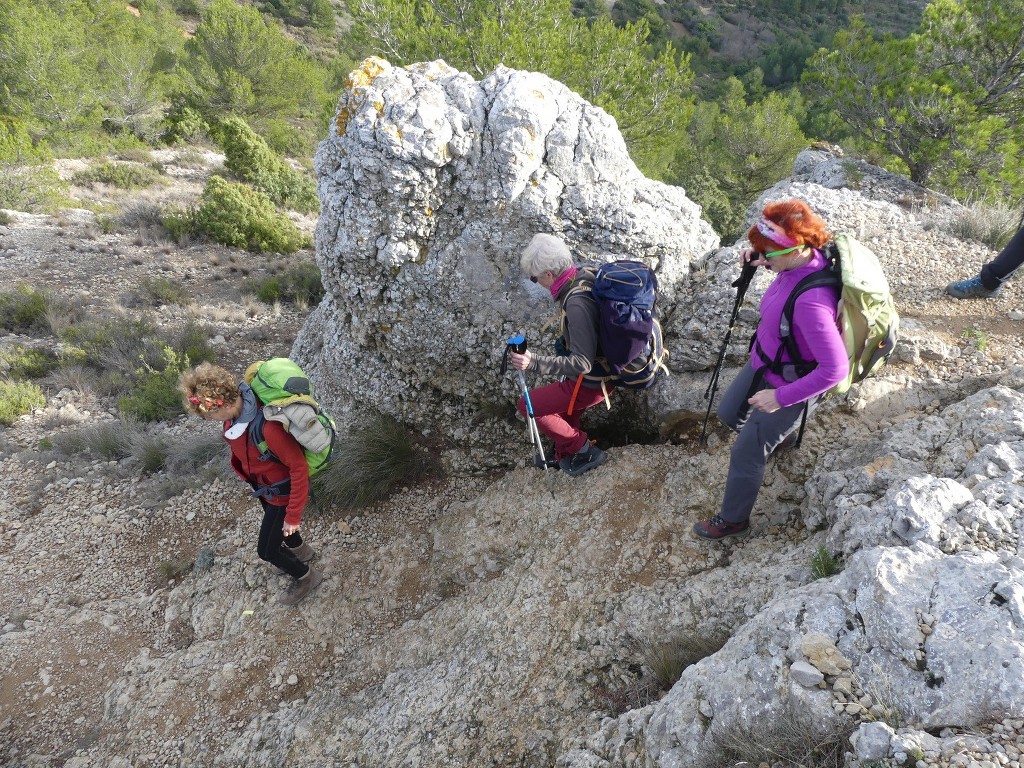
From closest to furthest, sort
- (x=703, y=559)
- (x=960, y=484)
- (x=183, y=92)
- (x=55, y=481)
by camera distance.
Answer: (x=960, y=484)
(x=703, y=559)
(x=55, y=481)
(x=183, y=92)

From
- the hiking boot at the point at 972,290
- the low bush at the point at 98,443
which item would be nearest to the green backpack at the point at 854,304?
the hiking boot at the point at 972,290

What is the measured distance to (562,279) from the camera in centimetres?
362

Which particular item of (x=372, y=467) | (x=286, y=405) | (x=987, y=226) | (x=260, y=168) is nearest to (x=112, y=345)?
(x=372, y=467)

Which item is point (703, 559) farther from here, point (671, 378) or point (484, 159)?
point (484, 159)

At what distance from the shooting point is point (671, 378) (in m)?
4.66

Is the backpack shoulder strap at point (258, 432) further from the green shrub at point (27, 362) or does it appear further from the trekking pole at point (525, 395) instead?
the green shrub at point (27, 362)

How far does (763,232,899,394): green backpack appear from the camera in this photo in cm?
262

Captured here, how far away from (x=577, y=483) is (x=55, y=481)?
5.98 meters

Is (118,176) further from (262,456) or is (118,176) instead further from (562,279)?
(562,279)

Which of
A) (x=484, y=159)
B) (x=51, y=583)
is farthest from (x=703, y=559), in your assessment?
(x=51, y=583)

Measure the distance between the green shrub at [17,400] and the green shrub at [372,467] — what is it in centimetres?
477

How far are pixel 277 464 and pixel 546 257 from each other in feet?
7.84

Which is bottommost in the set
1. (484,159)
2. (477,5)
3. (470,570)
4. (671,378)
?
(470,570)

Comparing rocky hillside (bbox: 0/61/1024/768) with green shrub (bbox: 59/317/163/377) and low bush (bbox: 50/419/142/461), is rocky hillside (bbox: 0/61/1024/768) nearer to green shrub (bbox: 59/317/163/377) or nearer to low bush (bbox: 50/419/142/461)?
low bush (bbox: 50/419/142/461)
